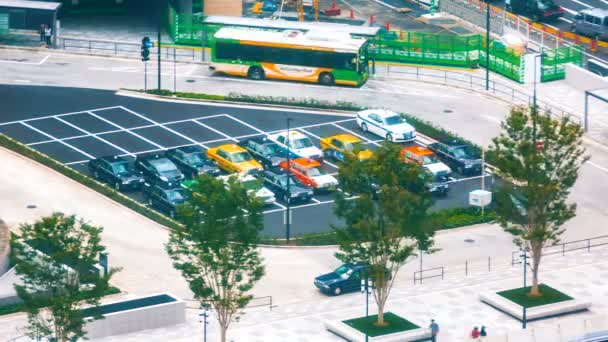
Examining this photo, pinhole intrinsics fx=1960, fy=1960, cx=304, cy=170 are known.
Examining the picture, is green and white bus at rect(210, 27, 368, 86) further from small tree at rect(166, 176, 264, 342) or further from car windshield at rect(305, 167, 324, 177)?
small tree at rect(166, 176, 264, 342)

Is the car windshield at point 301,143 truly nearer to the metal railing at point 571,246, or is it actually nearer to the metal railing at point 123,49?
the metal railing at point 571,246

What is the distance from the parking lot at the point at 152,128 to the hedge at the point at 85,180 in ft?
2.77

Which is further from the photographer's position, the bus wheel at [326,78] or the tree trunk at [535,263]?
the bus wheel at [326,78]

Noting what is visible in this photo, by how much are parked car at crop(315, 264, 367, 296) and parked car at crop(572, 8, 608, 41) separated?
136 feet

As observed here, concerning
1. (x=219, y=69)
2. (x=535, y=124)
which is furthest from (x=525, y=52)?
(x=535, y=124)

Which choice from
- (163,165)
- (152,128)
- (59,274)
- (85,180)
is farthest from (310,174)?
(59,274)

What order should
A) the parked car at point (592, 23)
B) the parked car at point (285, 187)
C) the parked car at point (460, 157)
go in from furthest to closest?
the parked car at point (592, 23) → the parked car at point (460, 157) → the parked car at point (285, 187)

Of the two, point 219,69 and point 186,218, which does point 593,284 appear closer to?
point 186,218

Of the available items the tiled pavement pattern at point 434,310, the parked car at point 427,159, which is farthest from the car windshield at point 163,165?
the tiled pavement pattern at point 434,310

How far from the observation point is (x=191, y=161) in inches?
4102

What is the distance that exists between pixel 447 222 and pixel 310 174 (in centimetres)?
852

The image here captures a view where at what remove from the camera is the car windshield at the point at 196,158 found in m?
104

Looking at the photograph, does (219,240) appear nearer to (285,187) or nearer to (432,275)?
(432,275)

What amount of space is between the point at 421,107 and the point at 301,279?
83.7 feet
